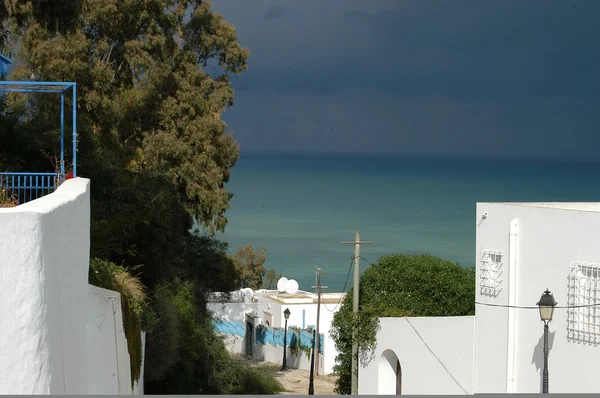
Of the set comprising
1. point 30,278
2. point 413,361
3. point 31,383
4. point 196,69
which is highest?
point 196,69

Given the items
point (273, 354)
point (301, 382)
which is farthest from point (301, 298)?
point (301, 382)

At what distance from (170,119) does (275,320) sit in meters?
15.8

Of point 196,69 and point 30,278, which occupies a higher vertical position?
point 196,69

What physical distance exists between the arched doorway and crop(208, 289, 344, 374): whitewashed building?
38.6 ft

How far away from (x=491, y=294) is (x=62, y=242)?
1109 centimetres

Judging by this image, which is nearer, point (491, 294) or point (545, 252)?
point (545, 252)

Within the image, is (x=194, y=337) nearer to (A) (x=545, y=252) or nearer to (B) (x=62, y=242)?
(A) (x=545, y=252)

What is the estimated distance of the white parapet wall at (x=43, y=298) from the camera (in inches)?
212

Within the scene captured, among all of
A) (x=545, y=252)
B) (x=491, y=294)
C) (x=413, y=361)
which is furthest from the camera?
(x=413, y=361)

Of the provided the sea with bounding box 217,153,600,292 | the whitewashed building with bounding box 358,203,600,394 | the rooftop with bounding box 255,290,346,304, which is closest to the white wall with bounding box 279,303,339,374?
the rooftop with bounding box 255,290,346,304

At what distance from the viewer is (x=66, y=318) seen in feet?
21.2

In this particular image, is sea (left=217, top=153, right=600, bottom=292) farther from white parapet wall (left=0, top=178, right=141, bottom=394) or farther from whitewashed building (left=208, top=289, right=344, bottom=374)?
white parapet wall (left=0, top=178, right=141, bottom=394)

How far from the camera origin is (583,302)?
45.0 feet

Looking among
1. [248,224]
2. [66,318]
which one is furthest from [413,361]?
[248,224]
